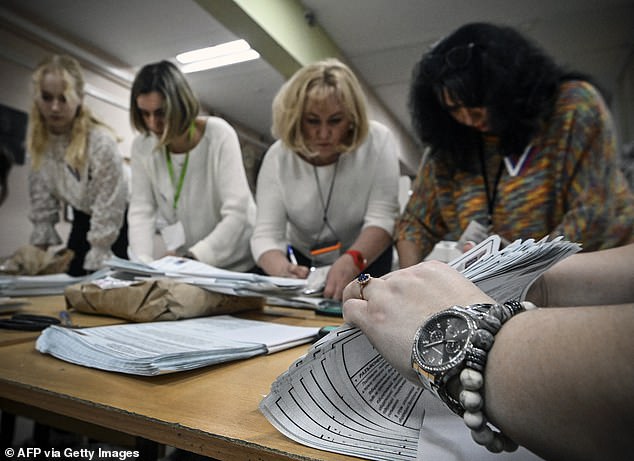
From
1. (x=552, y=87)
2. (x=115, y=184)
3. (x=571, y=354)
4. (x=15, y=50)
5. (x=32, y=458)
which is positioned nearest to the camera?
(x=571, y=354)


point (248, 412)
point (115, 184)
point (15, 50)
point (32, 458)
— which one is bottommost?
point (32, 458)

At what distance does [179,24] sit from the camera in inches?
66.3

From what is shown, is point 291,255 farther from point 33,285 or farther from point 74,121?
point 74,121

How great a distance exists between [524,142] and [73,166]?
1650mm

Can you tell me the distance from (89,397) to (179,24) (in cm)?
173

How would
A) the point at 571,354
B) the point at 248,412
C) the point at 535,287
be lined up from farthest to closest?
the point at 535,287 → the point at 248,412 → the point at 571,354

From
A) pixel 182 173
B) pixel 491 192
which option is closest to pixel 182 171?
pixel 182 173

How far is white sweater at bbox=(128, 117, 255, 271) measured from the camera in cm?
141

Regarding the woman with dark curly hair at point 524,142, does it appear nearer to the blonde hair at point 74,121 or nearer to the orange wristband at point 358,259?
the orange wristband at point 358,259

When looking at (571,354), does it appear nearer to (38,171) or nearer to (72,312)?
(72,312)

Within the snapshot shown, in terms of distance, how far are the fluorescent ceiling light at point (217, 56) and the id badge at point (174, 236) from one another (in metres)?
0.61

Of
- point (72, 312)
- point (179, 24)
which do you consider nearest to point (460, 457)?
point (72, 312)

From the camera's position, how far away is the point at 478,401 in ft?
0.71

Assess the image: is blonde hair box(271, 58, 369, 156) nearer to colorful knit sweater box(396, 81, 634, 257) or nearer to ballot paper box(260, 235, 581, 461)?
colorful knit sweater box(396, 81, 634, 257)
